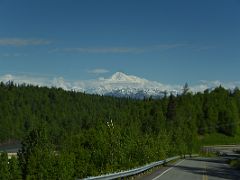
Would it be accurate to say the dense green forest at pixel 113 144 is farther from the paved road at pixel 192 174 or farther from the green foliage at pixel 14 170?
the paved road at pixel 192 174

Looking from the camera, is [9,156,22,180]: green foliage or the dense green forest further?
[9,156,22,180]: green foliage

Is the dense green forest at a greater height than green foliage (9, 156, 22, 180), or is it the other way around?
the dense green forest

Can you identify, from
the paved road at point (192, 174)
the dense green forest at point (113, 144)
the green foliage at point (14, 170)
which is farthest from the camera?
the green foliage at point (14, 170)

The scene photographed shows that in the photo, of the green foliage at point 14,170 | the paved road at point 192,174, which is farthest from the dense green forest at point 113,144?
the paved road at point 192,174

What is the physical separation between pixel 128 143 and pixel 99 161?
584cm

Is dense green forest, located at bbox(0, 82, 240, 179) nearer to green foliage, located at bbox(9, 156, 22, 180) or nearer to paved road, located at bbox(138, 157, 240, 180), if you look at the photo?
green foliage, located at bbox(9, 156, 22, 180)

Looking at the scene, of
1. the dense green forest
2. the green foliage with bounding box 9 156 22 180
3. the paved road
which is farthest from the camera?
the green foliage with bounding box 9 156 22 180

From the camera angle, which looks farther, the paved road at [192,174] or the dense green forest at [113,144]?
the dense green forest at [113,144]

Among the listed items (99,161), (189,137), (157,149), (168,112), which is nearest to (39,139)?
(189,137)

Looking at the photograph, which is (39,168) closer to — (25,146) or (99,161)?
(25,146)

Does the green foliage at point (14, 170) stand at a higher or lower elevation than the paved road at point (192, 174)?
lower

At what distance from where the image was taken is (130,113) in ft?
652

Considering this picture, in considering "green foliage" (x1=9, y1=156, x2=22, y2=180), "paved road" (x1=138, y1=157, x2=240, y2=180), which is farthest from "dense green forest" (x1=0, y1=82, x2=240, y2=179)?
"paved road" (x1=138, y1=157, x2=240, y2=180)

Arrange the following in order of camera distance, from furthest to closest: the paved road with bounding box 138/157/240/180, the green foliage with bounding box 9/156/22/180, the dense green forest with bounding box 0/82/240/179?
the green foliage with bounding box 9/156/22/180
the dense green forest with bounding box 0/82/240/179
the paved road with bounding box 138/157/240/180
